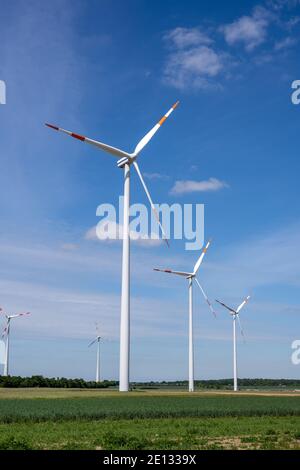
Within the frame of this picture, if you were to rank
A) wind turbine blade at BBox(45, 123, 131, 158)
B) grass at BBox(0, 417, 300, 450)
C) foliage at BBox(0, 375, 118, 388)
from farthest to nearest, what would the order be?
foliage at BBox(0, 375, 118, 388) < wind turbine blade at BBox(45, 123, 131, 158) < grass at BBox(0, 417, 300, 450)

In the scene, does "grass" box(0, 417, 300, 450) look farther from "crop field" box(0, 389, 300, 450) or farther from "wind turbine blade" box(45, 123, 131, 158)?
"wind turbine blade" box(45, 123, 131, 158)

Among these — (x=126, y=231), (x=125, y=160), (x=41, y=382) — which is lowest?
(x=41, y=382)

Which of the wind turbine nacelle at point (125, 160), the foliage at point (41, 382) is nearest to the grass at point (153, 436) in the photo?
the wind turbine nacelle at point (125, 160)

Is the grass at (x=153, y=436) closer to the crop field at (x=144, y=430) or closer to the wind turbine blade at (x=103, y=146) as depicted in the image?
the crop field at (x=144, y=430)

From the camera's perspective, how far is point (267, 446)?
95.3ft

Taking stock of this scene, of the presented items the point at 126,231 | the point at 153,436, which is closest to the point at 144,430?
the point at 153,436

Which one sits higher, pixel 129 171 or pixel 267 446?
pixel 129 171

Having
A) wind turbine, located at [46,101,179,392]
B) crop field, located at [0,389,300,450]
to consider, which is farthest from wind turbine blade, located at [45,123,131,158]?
crop field, located at [0,389,300,450]

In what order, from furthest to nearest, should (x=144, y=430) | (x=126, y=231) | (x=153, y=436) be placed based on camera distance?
(x=126, y=231) → (x=144, y=430) → (x=153, y=436)

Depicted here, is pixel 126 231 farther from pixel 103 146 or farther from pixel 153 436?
pixel 153 436
